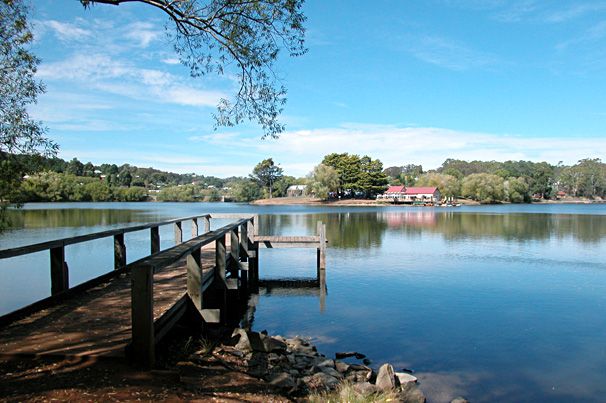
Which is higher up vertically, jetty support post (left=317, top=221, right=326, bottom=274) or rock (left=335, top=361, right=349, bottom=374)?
jetty support post (left=317, top=221, right=326, bottom=274)

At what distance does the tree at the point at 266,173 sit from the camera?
482 feet

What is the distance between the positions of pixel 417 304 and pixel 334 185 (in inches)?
3957

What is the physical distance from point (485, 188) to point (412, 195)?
19285 mm

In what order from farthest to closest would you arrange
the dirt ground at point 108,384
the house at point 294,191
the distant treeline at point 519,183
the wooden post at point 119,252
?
the house at point 294,191 → the distant treeline at point 519,183 → the wooden post at point 119,252 → the dirt ground at point 108,384

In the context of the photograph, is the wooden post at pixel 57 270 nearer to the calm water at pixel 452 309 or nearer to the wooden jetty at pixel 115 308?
the wooden jetty at pixel 115 308

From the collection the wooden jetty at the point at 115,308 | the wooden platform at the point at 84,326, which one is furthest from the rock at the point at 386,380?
the wooden platform at the point at 84,326

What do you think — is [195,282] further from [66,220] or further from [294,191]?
[294,191]

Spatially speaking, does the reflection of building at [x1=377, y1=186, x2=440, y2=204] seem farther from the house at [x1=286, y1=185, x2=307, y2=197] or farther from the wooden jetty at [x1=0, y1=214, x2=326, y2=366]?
the wooden jetty at [x1=0, y1=214, x2=326, y2=366]

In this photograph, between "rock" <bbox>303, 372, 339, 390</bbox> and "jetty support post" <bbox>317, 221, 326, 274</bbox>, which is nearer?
"rock" <bbox>303, 372, 339, 390</bbox>

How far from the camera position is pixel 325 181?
114m

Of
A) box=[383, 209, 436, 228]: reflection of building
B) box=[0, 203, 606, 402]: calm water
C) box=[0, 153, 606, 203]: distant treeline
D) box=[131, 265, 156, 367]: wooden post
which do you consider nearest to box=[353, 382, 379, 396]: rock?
box=[0, 203, 606, 402]: calm water

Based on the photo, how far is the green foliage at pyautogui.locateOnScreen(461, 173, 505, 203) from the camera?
384 ft

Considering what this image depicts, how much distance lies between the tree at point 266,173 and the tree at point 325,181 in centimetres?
3209

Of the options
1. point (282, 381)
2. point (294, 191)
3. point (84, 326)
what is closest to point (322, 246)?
point (282, 381)
